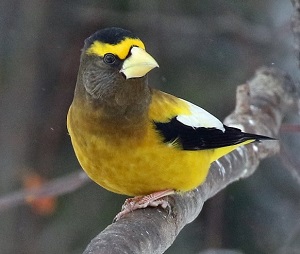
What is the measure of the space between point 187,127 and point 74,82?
2.52 m

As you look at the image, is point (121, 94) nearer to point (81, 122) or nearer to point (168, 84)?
point (81, 122)

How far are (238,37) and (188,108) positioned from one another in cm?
242

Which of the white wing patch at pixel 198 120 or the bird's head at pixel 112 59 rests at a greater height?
the bird's head at pixel 112 59

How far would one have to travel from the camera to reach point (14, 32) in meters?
5.36

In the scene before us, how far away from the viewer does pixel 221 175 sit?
133 inches

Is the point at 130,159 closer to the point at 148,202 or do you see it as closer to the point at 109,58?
the point at 148,202

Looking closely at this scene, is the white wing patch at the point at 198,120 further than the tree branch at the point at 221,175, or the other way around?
the white wing patch at the point at 198,120

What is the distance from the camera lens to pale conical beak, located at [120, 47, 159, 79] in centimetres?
259

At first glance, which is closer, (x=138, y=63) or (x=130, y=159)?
(x=138, y=63)

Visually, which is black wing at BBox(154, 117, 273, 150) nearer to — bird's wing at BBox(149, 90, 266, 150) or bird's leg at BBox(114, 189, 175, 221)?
bird's wing at BBox(149, 90, 266, 150)

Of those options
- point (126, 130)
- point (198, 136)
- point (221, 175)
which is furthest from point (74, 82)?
point (126, 130)

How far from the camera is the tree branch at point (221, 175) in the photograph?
2.27m

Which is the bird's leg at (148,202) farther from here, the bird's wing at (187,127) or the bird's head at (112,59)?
the bird's head at (112,59)

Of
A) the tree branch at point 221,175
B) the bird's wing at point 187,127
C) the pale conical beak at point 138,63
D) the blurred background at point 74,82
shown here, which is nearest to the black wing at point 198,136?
the bird's wing at point 187,127
